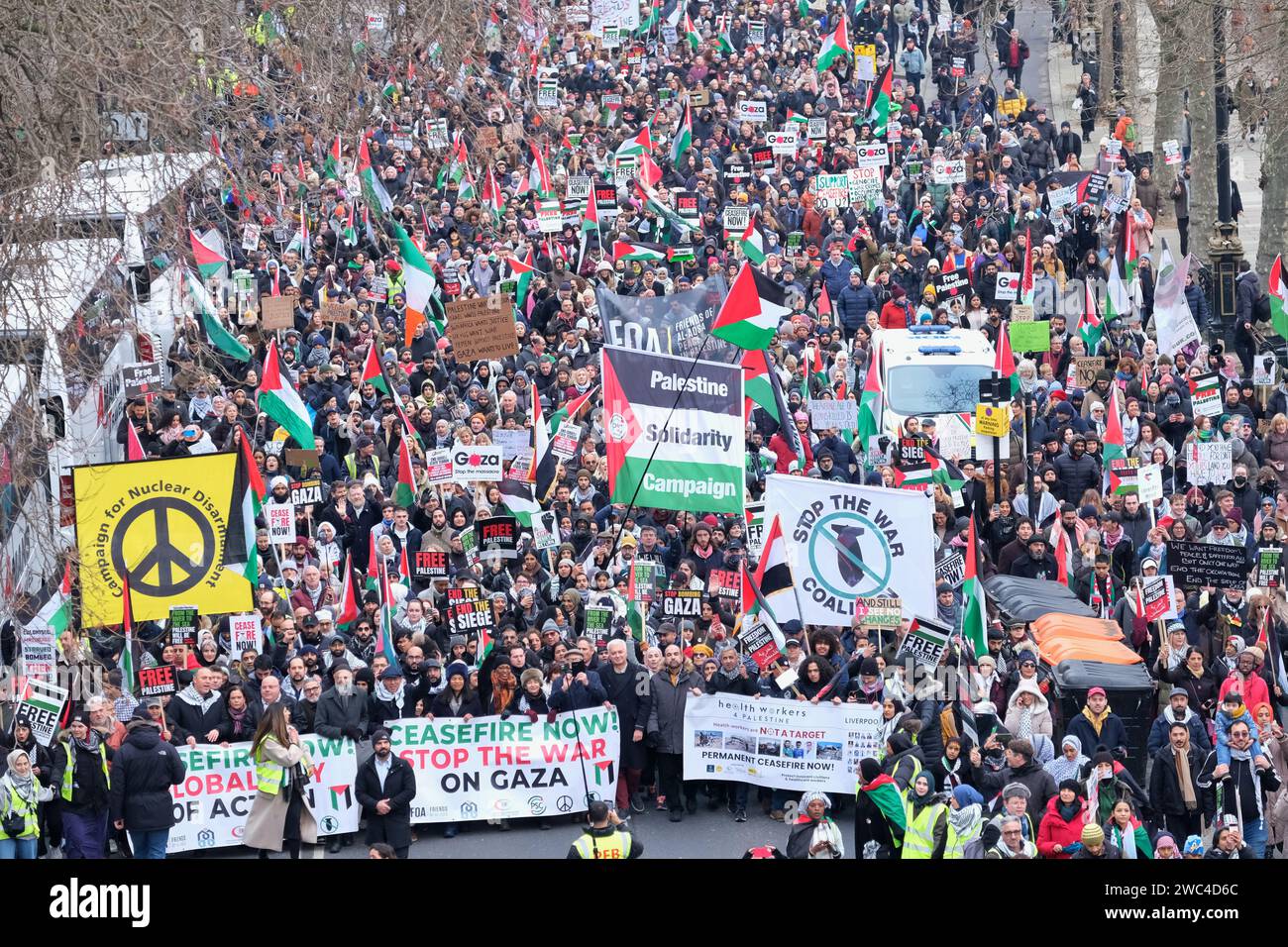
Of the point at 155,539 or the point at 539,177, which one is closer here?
the point at 155,539

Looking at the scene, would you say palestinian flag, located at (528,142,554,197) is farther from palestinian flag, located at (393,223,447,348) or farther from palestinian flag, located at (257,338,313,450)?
palestinian flag, located at (257,338,313,450)

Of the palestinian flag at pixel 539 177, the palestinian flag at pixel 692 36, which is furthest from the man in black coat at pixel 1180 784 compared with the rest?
the palestinian flag at pixel 692 36

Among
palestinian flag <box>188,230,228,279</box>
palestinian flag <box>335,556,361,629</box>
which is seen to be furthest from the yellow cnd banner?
palestinian flag <box>188,230,228,279</box>

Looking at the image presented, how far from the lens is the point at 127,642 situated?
14.2 meters

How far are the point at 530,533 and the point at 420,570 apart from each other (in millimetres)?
1126

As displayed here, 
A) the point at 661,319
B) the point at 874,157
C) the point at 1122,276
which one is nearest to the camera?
the point at 661,319

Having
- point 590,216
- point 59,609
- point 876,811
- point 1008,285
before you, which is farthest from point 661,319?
point 590,216

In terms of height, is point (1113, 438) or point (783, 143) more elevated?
point (783, 143)

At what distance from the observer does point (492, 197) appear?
27281mm

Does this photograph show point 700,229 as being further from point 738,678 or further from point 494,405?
point 738,678

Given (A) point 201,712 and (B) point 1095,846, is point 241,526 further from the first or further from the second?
(B) point 1095,846

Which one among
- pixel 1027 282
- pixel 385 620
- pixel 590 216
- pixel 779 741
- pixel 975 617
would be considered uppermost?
pixel 590 216

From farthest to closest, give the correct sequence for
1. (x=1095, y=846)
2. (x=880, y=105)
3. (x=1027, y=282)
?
(x=880, y=105) → (x=1027, y=282) → (x=1095, y=846)

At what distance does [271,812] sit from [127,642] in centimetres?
158
